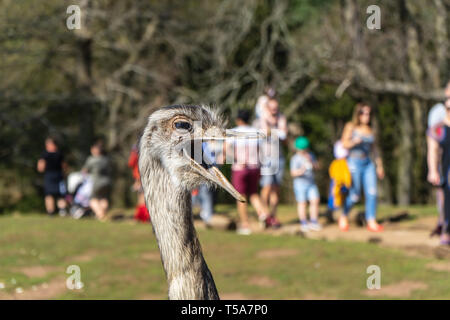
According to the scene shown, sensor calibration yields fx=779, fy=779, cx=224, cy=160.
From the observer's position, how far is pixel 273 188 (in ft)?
42.8

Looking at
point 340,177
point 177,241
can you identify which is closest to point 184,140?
point 177,241

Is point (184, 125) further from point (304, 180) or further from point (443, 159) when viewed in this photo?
point (304, 180)

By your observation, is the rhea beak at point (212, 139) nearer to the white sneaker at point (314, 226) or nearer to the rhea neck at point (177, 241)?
the rhea neck at point (177, 241)

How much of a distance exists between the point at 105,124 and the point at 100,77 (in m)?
1.73

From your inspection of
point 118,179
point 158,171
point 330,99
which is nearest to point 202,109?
point 158,171

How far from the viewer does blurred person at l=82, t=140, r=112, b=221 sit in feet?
53.0

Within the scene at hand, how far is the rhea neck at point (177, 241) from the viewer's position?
403cm

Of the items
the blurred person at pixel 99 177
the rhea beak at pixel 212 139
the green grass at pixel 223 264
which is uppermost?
the rhea beak at pixel 212 139

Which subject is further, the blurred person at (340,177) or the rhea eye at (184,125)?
the blurred person at (340,177)

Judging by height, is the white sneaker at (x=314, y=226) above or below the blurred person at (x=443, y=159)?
below

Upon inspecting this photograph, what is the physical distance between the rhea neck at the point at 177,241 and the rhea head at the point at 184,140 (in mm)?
75

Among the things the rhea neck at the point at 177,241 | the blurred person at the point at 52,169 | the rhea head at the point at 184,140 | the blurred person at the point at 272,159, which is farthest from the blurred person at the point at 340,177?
the rhea neck at the point at 177,241

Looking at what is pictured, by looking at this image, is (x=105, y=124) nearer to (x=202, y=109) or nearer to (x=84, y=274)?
(x=84, y=274)

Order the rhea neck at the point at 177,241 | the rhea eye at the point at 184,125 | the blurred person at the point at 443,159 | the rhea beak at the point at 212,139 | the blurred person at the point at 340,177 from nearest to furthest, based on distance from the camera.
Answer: the rhea beak at the point at 212,139, the rhea neck at the point at 177,241, the rhea eye at the point at 184,125, the blurred person at the point at 443,159, the blurred person at the point at 340,177
